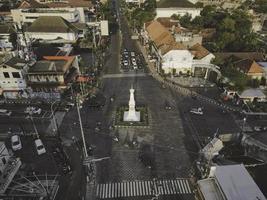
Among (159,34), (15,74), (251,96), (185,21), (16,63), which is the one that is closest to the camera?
(251,96)

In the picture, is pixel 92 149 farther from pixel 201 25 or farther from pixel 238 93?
pixel 201 25

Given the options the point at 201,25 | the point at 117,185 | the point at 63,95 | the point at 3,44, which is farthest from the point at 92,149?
the point at 201,25

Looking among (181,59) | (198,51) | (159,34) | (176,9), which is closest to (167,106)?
(181,59)

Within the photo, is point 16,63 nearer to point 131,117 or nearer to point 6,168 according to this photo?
point 6,168

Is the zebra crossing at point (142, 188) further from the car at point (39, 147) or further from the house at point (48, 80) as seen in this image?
the house at point (48, 80)

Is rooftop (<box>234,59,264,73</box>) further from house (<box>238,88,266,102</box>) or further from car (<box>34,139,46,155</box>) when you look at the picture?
car (<box>34,139,46,155</box>)

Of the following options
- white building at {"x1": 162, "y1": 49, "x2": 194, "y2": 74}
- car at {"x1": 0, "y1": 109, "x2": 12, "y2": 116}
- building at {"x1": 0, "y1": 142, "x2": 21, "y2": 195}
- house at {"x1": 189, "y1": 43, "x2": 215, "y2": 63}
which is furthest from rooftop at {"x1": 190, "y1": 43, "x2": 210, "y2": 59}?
building at {"x1": 0, "y1": 142, "x2": 21, "y2": 195}
